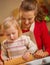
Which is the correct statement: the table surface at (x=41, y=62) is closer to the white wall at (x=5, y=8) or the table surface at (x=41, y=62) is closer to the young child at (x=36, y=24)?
the young child at (x=36, y=24)

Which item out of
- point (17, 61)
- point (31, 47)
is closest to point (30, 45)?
point (31, 47)

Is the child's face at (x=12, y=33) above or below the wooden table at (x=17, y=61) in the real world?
above

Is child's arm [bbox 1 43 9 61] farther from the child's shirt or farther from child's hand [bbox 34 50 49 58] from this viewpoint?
child's hand [bbox 34 50 49 58]

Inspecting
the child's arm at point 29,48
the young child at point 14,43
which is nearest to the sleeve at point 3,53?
the young child at point 14,43

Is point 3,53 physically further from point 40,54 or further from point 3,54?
point 40,54

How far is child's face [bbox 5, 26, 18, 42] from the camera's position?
1081mm

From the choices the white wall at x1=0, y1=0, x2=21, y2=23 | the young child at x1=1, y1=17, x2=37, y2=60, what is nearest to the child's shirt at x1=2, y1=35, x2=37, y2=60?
the young child at x1=1, y1=17, x2=37, y2=60

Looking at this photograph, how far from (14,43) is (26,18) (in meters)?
0.17

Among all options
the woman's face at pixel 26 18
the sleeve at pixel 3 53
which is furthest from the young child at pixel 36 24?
the sleeve at pixel 3 53

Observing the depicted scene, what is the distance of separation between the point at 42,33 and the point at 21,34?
0.14 meters

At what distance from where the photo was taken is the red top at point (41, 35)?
116 centimetres

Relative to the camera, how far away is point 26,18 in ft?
3.67

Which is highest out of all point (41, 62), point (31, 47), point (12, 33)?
point (12, 33)

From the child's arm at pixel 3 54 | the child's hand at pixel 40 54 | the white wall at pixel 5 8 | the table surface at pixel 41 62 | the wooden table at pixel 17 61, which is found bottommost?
the table surface at pixel 41 62
